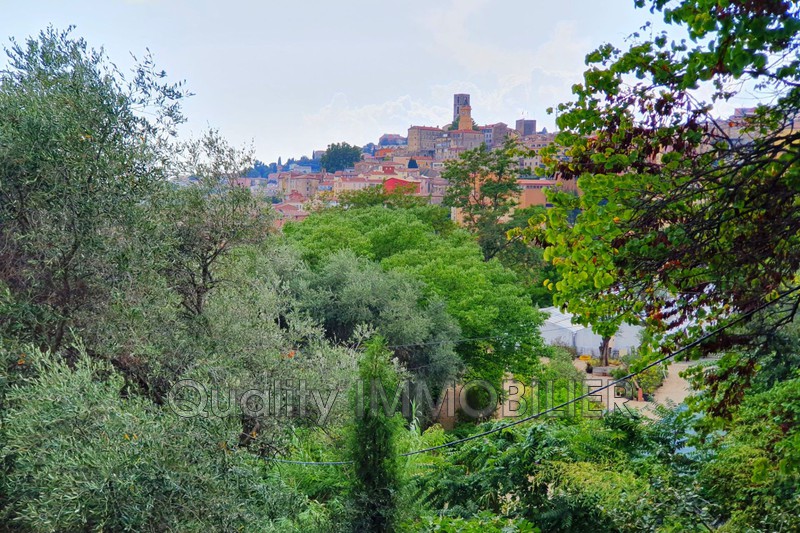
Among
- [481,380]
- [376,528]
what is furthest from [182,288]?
[481,380]

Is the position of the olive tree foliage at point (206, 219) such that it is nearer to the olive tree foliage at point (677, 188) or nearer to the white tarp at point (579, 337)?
the olive tree foliage at point (677, 188)

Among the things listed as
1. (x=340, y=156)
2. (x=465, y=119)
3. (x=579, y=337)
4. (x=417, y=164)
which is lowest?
(x=579, y=337)

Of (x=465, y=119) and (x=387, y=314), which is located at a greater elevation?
(x=465, y=119)

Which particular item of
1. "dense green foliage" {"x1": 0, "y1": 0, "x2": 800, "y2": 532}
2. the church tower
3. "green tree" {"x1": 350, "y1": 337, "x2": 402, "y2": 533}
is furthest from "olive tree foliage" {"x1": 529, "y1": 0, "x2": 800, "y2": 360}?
the church tower

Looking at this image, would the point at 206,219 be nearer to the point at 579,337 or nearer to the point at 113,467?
the point at 113,467

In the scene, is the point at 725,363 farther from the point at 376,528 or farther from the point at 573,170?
the point at 376,528

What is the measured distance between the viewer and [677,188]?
11.4 ft

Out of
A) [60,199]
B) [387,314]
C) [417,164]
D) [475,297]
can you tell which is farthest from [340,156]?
[60,199]

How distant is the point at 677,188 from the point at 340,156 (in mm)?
104975

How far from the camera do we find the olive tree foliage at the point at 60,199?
6.43 metres

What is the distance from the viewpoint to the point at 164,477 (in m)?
5.21

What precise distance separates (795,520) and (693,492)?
96 centimetres

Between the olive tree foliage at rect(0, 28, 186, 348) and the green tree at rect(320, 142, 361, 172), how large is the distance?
10049 centimetres

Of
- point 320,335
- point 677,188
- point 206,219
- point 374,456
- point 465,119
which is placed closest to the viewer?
point 677,188
